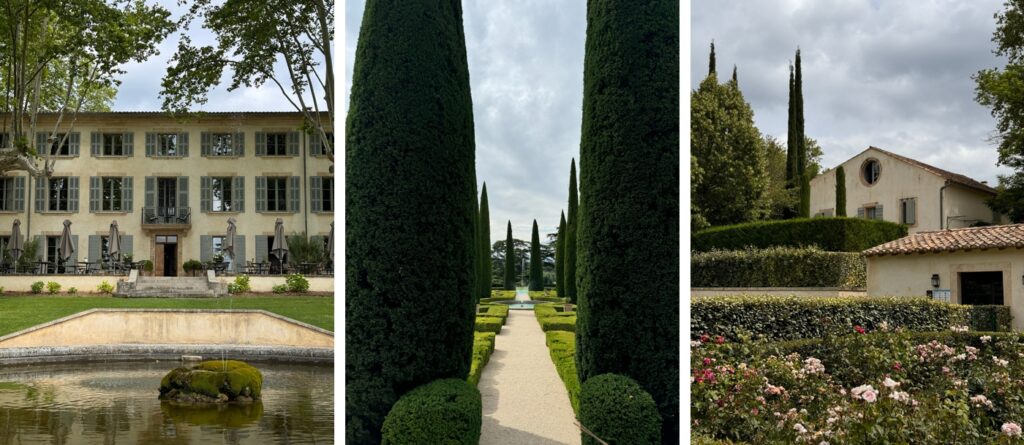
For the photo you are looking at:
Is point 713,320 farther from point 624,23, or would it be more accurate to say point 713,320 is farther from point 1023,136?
point 1023,136

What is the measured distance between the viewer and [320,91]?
12.0m

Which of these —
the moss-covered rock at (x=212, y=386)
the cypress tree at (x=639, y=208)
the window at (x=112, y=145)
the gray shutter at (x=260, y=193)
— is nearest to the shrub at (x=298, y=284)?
the gray shutter at (x=260, y=193)

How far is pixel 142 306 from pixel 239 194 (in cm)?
500

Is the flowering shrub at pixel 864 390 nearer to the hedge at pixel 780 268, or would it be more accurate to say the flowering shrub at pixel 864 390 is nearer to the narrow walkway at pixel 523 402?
the narrow walkway at pixel 523 402

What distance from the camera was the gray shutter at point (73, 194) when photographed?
19.7 meters

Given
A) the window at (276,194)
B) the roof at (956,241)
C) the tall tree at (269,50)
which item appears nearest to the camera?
the roof at (956,241)

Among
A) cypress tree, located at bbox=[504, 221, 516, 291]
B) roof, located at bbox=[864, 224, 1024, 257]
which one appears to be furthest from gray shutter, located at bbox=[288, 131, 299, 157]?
roof, located at bbox=[864, 224, 1024, 257]

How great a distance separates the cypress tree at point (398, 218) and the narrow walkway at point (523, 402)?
65 cm

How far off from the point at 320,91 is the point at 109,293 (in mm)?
9055

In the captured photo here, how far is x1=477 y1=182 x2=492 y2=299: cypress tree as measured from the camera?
4.44 m

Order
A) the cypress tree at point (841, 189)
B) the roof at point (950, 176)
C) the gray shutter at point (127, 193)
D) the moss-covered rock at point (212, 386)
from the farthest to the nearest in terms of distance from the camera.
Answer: the gray shutter at point (127, 193) → the cypress tree at point (841, 189) → the moss-covered rock at point (212, 386) → the roof at point (950, 176)

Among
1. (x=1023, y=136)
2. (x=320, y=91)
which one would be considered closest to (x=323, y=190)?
(x=320, y=91)

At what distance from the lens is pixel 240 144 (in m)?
19.3

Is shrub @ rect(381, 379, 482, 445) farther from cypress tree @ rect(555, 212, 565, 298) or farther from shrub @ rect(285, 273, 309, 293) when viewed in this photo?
shrub @ rect(285, 273, 309, 293)
